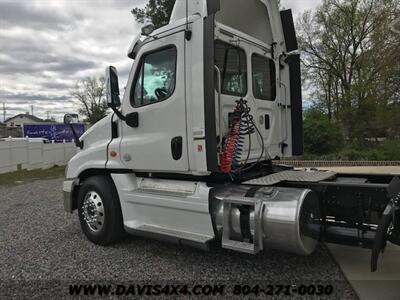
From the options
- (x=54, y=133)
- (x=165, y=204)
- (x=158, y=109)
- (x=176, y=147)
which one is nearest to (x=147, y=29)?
(x=158, y=109)

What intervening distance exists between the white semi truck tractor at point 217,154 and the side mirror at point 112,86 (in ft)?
0.06

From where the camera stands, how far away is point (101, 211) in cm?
546

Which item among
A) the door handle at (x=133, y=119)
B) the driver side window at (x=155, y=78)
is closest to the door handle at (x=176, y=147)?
the driver side window at (x=155, y=78)

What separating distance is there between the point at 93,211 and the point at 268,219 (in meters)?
2.68

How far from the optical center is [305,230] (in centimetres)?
402

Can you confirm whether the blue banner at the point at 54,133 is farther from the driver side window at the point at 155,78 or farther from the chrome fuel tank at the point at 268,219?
the chrome fuel tank at the point at 268,219

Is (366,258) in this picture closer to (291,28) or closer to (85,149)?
(291,28)

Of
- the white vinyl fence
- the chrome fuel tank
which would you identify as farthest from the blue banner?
the chrome fuel tank

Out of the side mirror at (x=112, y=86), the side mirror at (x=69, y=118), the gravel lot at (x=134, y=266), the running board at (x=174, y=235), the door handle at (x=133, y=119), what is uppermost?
the side mirror at (x=112, y=86)

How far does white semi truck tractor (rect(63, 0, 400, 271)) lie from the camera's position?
13.5 feet

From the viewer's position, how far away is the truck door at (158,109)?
4609 millimetres

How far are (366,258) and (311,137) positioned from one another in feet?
51.5

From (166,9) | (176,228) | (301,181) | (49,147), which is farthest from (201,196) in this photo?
(49,147)

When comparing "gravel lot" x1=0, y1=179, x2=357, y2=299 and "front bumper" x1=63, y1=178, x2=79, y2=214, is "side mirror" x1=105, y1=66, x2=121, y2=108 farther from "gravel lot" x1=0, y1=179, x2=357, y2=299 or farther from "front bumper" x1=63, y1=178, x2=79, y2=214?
"gravel lot" x1=0, y1=179, x2=357, y2=299
